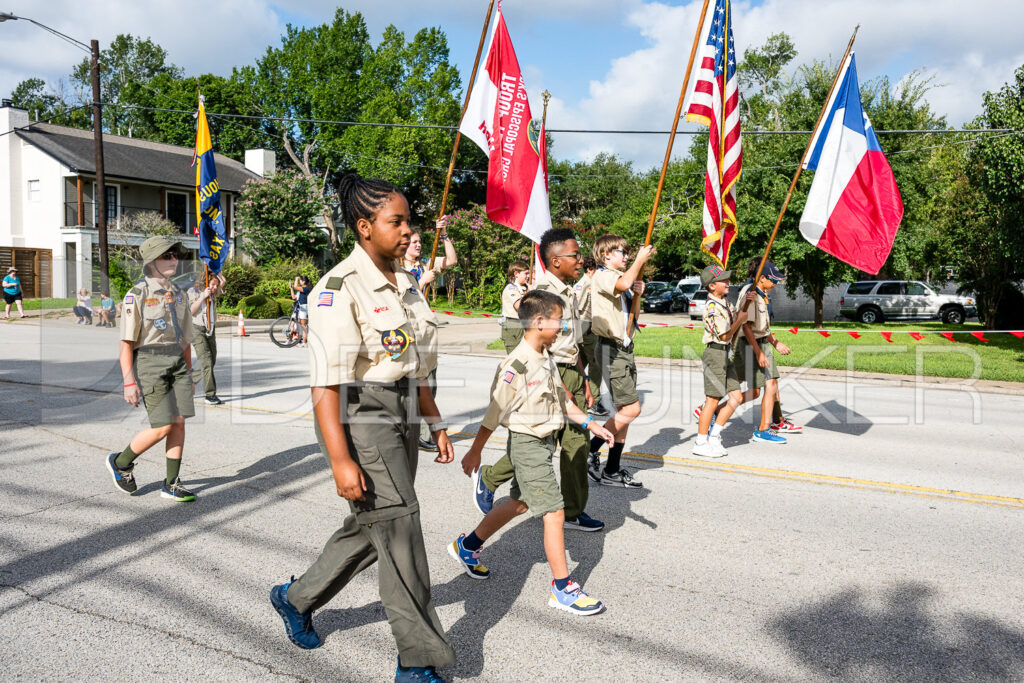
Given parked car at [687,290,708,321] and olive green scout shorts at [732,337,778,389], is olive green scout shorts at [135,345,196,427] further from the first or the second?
parked car at [687,290,708,321]

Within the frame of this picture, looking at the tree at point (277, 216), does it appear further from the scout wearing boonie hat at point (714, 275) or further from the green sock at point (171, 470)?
the green sock at point (171, 470)

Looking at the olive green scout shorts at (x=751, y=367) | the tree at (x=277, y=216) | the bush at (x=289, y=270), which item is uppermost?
the tree at (x=277, y=216)

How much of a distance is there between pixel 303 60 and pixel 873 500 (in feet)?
172

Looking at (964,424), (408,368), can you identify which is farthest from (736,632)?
(964,424)

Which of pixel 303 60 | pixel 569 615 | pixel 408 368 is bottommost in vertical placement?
pixel 569 615

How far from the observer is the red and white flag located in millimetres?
7027

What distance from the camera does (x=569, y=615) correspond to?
3.86 m

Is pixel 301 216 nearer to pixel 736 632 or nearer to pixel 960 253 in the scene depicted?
pixel 960 253

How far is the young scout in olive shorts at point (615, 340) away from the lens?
19.2ft

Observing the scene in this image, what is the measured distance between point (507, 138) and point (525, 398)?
3.79 m

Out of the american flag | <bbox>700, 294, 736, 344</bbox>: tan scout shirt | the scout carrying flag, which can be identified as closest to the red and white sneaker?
<bbox>700, 294, 736, 344</bbox>: tan scout shirt

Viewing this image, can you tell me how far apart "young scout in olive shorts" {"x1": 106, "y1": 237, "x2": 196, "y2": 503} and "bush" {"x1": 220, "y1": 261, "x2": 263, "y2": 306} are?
26.6 metres

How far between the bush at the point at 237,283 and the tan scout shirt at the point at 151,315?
26594mm

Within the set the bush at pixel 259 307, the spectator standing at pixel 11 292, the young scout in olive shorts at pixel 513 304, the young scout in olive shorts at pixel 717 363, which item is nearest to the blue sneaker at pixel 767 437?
the young scout in olive shorts at pixel 717 363
